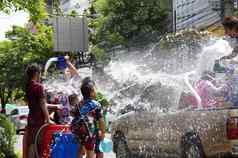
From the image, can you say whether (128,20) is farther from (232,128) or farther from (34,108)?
(34,108)

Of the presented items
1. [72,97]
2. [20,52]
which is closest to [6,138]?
[72,97]

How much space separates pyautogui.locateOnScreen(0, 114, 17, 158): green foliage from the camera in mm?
10352

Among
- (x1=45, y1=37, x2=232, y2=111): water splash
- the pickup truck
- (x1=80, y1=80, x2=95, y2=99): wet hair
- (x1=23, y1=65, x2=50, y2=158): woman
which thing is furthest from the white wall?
(x1=80, y1=80, x2=95, y2=99): wet hair

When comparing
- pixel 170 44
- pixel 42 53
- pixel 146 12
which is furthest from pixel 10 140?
pixel 42 53

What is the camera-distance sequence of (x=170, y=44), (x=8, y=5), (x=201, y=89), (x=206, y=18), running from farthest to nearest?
1. (x=206, y=18)
2. (x=170, y=44)
3. (x=8, y=5)
4. (x=201, y=89)

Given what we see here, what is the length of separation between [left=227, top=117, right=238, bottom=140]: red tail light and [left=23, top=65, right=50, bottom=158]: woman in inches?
99.1

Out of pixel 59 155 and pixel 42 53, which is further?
pixel 42 53

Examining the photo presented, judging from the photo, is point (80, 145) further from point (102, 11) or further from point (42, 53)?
point (42, 53)

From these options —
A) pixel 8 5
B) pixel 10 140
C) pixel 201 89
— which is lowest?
pixel 10 140

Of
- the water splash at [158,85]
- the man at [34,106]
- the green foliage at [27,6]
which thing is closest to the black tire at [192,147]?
the water splash at [158,85]

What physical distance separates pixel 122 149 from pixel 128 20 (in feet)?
74.9

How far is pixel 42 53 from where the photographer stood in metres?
40.6

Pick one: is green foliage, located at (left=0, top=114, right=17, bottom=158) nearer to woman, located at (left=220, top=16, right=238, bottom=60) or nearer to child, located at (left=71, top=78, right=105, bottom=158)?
child, located at (left=71, top=78, right=105, bottom=158)

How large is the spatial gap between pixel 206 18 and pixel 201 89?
2488 cm
